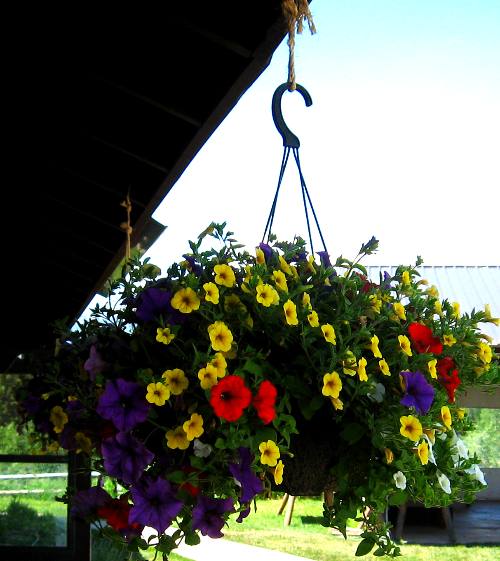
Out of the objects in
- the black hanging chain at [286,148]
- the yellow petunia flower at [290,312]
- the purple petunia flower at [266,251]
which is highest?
the black hanging chain at [286,148]

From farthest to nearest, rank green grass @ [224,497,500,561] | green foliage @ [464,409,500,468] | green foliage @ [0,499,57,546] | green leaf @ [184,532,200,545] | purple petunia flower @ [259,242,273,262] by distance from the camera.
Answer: green foliage @ [464,409,500,468] → green grass @ [224,497,500,561] → green foliage @ [0,499,57,546] → purple petunia flower @ [259,242,273,262] → green leaf @ [184,532,200,545]

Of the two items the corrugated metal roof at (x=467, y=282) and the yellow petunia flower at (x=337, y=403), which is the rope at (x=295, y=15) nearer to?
the yellow petunia flower at (x=337, y=403)

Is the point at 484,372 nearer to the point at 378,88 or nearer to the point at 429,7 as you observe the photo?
the point at 378,88

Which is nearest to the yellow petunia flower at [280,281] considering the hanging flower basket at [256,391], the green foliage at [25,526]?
the hanging flower basket at [256,391]

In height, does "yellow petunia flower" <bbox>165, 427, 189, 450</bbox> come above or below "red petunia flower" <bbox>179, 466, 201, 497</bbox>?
above

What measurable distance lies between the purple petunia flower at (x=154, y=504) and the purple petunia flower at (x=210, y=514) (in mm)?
35

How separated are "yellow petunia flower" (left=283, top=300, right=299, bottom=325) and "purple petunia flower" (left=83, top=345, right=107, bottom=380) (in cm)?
26

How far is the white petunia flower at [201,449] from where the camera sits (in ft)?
2.95

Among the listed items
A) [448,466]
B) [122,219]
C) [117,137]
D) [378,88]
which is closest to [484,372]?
[448,466]

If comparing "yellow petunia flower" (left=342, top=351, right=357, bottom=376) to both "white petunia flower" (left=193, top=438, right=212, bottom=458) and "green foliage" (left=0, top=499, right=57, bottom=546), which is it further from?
"green foliage" (left=0, top=499, right=57, bottom=546)

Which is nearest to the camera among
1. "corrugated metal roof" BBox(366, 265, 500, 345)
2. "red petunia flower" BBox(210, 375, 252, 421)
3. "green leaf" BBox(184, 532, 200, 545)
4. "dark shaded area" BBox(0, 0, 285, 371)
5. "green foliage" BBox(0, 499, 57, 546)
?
"red petunia flower" BBox(210, 375, 252, 421)

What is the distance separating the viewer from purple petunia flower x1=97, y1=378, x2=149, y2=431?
0.88 m

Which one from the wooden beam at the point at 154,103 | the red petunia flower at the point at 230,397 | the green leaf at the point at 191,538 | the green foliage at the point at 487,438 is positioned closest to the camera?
the red petunia flower at the point at 230,397

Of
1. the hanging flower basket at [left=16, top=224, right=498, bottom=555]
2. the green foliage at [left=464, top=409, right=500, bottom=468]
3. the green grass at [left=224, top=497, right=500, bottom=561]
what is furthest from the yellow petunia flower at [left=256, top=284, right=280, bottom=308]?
the green foliage at [left=464, top=409, right=500, bottom=468]
